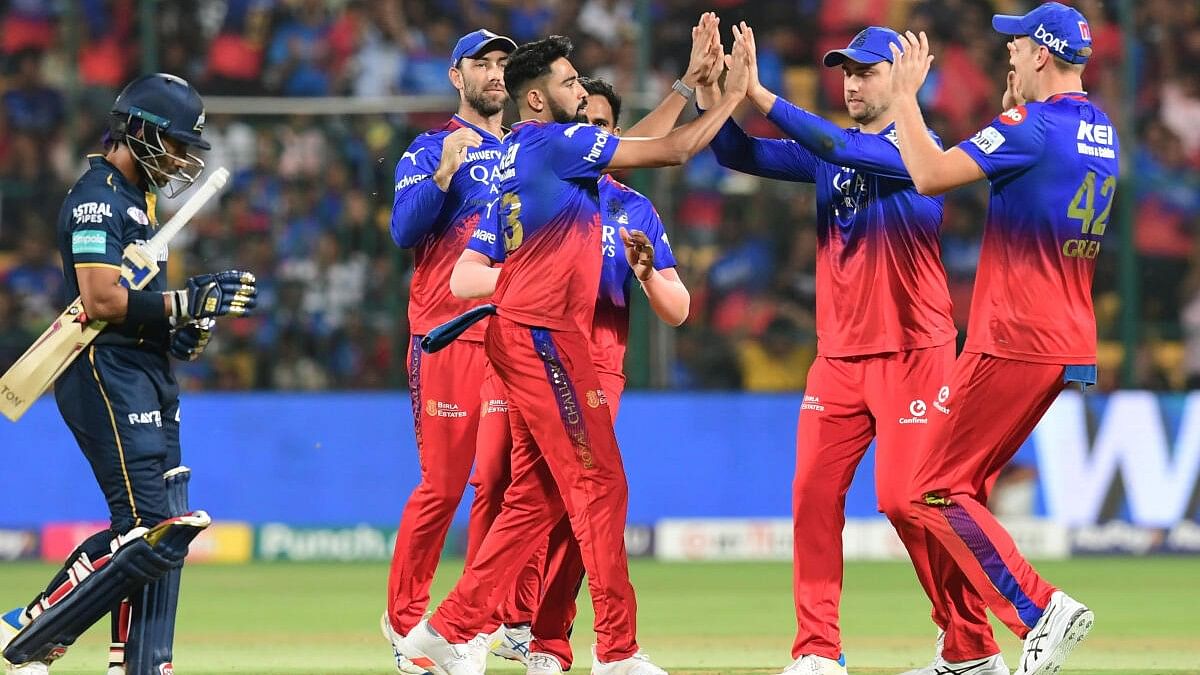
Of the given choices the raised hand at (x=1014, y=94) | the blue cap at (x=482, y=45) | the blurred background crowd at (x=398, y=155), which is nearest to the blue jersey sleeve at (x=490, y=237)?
the blue cap at (x=482, y=45)

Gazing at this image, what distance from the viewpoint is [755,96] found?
678 cm

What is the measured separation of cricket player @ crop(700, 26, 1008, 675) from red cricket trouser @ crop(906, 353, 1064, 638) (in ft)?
0.95

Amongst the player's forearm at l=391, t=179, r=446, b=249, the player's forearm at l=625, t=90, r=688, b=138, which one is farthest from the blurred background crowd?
the player's forearm at l=625, t=90, r=688, b=138

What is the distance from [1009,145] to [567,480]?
6.62 ft

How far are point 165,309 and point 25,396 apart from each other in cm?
60

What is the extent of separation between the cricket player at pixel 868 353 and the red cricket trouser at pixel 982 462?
290mm

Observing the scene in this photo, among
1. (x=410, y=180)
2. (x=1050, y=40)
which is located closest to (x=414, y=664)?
(x=410, y=180)

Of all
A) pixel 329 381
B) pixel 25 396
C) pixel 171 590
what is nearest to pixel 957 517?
pixel 171 590

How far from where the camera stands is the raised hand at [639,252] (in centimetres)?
651

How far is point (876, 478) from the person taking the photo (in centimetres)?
702

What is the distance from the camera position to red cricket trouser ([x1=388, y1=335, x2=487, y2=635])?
24.7ft

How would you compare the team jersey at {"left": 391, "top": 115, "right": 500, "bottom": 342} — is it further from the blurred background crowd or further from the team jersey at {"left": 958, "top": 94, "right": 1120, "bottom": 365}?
the blurred background crowd

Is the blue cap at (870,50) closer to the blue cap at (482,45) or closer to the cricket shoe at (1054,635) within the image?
the blue cap at (482,45)

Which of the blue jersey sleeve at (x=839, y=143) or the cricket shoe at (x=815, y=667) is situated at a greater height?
the blue jersey sleeve at (x=839, y=143)
